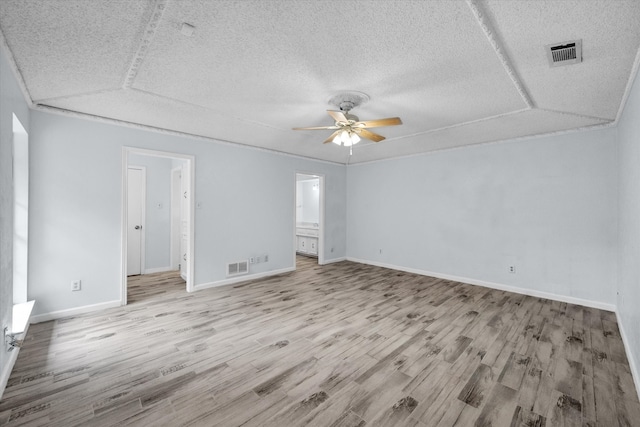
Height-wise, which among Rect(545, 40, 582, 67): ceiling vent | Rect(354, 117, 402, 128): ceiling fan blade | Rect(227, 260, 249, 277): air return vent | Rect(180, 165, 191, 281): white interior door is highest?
Rect(545, 40, 582, 67): ceiling vent

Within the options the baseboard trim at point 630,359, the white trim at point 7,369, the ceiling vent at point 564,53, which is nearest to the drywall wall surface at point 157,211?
the white trim at point 7,369

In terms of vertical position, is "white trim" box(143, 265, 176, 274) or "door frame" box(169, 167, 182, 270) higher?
"door frame" box(169, 167, 182, 270)

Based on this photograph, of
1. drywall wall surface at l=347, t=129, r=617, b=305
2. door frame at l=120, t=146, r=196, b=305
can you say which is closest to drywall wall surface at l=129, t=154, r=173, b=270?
door frame at l=120, t=146, r=196, b=305

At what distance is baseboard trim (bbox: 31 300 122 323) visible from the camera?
3.15 meters

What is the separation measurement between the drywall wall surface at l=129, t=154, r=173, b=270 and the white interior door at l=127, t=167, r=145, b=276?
93 millimetres

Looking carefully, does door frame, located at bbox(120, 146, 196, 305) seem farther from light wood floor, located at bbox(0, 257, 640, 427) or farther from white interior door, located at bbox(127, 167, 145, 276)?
white interior door, located at bbox(127, 167, 145, 276)

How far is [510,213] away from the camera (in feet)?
14.7

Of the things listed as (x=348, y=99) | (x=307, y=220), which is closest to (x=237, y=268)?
(x=348, y=99)

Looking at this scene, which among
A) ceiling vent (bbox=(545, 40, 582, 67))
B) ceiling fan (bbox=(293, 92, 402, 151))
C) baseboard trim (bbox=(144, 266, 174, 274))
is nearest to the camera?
ceiling vent (bbox=(545, 40, 582, 67))

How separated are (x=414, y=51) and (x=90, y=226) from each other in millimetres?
4134

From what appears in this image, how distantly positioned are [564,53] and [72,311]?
18.1 ft

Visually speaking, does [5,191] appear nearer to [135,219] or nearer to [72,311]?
[72,311]

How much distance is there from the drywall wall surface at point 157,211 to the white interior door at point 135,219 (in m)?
0.09

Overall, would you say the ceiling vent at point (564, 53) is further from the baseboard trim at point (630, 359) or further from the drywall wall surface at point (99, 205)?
the drywall wall surface at point (99, 205)
